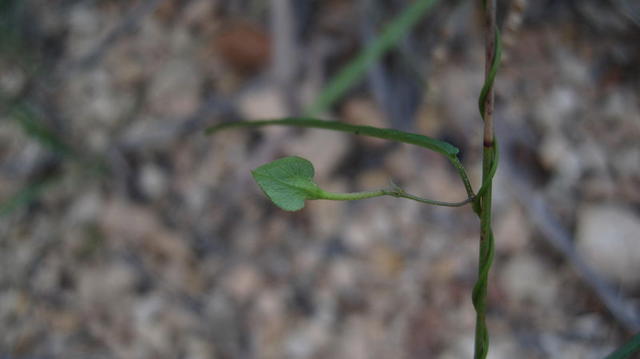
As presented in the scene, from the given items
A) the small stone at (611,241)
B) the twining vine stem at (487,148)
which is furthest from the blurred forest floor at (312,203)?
the twining vine stem at (487,148)

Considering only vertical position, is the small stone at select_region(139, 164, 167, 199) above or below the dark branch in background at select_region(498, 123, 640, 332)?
above

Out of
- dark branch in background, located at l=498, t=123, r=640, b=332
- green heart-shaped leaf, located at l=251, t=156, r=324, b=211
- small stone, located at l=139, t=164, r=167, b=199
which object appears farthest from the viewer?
small stone, located at l=139, t=164, r=167, b=199

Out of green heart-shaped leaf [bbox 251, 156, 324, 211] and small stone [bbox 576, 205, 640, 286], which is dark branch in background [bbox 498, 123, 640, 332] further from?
green heart-shaped leaf [bbox 251, 156, 324, 211]

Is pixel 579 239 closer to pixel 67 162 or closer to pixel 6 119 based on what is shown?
pixel 67 162

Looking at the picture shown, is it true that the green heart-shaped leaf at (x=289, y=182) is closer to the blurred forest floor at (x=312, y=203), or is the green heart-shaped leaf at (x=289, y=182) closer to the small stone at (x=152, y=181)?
the blurred forest floor at (x=312, y=203)

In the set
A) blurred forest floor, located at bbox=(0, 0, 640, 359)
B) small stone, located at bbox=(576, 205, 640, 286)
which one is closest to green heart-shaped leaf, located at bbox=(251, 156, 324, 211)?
blurred forest floor, located at bbox=(0, 0, 640, 359)

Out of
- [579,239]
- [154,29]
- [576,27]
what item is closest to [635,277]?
[579,239]
